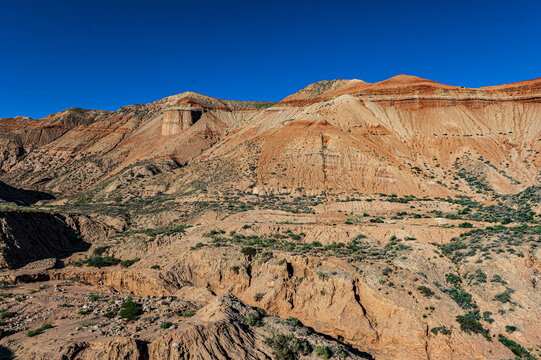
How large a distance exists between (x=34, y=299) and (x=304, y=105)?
66.4 meters

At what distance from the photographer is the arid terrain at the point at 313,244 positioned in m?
13.5

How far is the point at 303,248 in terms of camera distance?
22.5m

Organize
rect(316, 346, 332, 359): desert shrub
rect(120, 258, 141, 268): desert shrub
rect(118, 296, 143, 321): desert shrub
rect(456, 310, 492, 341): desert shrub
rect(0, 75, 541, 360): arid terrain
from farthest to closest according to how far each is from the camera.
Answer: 1. rect(120, 258, 141, 268): desert shrub
2. rect(456, 310, 492, 341): desert shrub
3. rect(0, 75, 541, 360): arid terrain
4. rect(118, 296, 143, 321): desert shrub
5. rect(316, 346, 332, 359): desert shrub

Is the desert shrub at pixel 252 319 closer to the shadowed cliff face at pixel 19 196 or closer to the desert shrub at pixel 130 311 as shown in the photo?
the desert shrub at pixel 130 311

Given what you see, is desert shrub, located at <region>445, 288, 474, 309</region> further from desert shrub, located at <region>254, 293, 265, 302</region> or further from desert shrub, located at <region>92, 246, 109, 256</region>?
desert shrub, located at <region>92, 246, 109, 256</region>

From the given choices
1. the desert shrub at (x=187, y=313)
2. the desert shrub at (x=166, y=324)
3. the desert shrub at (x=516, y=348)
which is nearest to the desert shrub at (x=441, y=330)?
the desert shrub at (x=516, y=348)

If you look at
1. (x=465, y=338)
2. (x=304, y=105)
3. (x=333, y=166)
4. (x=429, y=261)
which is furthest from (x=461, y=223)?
(x=304, y=105)

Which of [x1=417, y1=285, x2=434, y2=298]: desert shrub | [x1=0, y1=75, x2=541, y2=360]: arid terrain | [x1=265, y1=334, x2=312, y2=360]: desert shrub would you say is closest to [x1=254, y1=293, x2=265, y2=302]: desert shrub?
[x1=0, y1=75, x2=541, y2=360]: arid terrain

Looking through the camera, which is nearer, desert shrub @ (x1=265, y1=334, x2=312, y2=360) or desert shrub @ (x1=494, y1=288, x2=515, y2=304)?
desert shrub @ (x1=265, y1=334, x2=312, y2=360)

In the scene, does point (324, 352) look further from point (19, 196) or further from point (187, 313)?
point (19, 196)

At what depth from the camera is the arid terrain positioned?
13.5m

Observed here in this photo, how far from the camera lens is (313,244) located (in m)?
23.9

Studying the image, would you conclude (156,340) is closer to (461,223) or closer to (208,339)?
(208,339)

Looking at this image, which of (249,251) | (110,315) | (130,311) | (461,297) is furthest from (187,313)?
(461,297)
